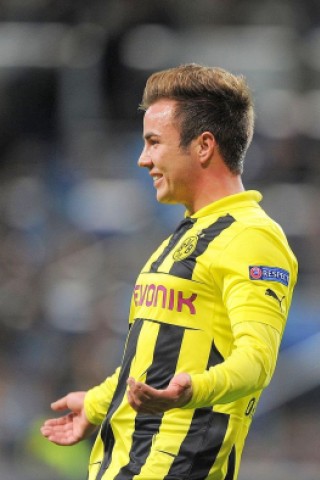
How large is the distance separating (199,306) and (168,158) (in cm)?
52

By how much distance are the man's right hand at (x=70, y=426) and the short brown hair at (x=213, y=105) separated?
40.8 inches

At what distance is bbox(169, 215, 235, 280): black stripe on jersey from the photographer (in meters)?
3.34

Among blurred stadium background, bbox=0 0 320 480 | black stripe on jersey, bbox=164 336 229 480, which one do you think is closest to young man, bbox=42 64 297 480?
black stripe on jersey, bbox=164 336 229 480

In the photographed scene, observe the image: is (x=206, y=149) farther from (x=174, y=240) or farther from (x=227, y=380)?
(x=227, y=380)

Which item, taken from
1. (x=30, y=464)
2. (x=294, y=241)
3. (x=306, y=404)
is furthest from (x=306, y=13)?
(x=30, y=464)

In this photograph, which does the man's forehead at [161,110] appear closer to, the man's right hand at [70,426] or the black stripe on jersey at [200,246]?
the black stripe on jersey at [200,246]

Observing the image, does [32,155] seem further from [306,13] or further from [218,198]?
[218,198]

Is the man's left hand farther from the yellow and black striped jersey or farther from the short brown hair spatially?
the short brown hair

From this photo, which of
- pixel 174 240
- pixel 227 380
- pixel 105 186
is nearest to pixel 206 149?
pixel 174 240

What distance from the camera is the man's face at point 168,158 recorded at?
351 cm

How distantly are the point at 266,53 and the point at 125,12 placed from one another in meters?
1.35

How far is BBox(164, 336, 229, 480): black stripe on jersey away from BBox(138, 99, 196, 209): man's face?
21.8 inches

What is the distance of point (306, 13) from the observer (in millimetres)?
9469

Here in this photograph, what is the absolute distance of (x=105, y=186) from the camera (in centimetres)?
899
